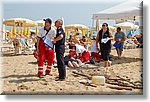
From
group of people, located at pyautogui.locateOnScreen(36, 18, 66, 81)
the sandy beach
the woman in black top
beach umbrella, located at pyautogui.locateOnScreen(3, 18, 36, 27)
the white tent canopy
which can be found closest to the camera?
the sandy beach

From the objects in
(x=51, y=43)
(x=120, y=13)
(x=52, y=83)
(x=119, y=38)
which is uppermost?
(x=120, y=13)

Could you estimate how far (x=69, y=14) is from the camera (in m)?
3.98

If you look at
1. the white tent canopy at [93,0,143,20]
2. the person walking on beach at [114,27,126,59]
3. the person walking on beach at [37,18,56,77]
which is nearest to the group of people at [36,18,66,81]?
the person walking on beach at [37,18,56,77]

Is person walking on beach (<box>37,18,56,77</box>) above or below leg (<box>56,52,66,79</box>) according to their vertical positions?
above

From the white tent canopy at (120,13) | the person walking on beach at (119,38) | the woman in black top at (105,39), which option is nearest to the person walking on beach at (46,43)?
the woman in black top at (105,39)

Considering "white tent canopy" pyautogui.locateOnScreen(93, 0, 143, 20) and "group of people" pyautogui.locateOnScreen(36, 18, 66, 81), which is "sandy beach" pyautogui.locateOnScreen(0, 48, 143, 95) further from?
"white tent canopy" pyautogui.locateOnScreen(93, 0, 143, 20)

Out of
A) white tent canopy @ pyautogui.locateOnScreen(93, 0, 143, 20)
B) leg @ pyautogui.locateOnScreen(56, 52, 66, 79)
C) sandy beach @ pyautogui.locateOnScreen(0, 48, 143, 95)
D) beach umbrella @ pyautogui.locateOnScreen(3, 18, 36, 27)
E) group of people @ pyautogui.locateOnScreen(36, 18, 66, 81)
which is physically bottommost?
sandy beach @ pyautogui.locateOnScreen(0, 48, 143, 95)

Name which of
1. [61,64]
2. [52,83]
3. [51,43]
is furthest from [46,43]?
[52,83]

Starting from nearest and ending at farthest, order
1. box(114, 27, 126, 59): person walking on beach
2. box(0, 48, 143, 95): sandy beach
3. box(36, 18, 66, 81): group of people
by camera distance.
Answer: box(0, 48, 143, 95): sandy beach
box(36, 18, 66, 81): group of people
box(114, 27, 126, 59): person walking on beach

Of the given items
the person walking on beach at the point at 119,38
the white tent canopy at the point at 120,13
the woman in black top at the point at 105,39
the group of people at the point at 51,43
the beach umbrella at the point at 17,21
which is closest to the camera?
the group of people at the point at 51,43

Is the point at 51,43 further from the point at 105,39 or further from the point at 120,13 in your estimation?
the point at 120,13

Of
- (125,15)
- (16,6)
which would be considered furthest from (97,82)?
(125,15)

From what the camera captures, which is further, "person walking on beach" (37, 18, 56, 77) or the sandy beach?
"person walking on beach" (37, 18, 56, 77)

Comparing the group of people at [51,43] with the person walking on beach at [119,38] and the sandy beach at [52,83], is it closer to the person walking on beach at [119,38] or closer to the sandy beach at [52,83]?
the sandy beach at [52,83]
